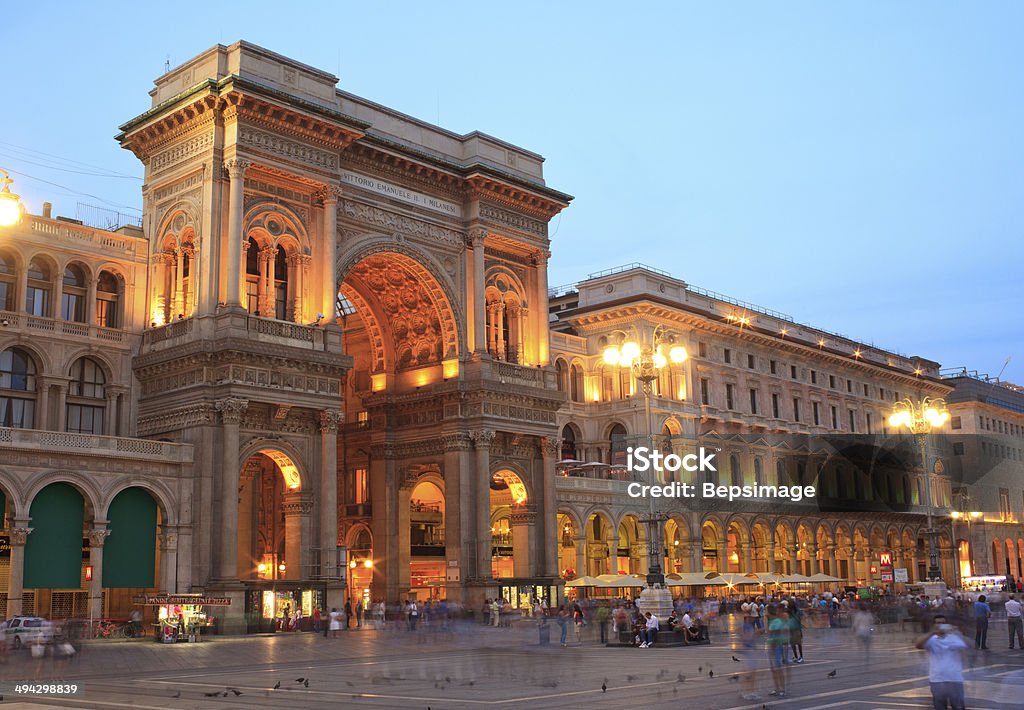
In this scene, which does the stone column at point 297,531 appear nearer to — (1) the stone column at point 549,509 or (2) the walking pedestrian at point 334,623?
(2) the walking pedestrian at point 334,623

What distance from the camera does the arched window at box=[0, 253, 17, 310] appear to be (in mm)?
45219

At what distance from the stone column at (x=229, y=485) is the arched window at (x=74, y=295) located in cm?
800

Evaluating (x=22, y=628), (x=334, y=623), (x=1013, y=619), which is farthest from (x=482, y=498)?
(x=1013, y=619)

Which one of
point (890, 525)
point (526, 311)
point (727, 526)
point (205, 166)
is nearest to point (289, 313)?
point (205, 166)

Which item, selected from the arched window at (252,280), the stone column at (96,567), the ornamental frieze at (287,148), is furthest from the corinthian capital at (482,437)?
the stone column at (96,567)

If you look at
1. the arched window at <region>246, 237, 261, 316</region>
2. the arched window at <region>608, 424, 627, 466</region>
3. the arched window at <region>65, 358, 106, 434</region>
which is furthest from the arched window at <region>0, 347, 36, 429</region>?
the arched window at <region>608, 424, 627, 466</region>

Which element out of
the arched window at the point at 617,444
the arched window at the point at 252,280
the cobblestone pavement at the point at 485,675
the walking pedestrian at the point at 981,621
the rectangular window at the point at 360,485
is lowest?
the cobblestone pavement at the point at 485,675

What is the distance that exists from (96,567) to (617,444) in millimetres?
37609

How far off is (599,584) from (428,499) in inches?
491

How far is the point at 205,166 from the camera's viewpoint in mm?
46219

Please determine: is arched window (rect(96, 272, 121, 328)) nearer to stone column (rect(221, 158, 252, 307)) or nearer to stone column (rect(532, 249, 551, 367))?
stone column (rect(221, 158, 252, 307))

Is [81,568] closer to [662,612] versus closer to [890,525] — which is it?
[662,612]

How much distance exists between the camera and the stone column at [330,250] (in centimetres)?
4856

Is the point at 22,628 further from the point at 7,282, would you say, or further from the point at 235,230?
the point at 235,230
